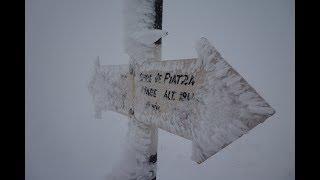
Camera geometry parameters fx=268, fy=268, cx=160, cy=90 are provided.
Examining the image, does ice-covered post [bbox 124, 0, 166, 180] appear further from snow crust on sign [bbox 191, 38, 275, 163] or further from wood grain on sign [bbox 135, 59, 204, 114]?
snow crust on sign [bbox 191, 38, 275, 163]

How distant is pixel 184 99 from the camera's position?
2.29 ft

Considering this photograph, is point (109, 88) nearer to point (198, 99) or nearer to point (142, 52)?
point (142, 52)

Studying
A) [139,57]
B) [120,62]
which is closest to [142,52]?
[139,57]

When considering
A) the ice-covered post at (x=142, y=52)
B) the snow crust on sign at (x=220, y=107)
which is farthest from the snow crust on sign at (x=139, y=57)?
the snow crust on sign at (x=220, y=107)

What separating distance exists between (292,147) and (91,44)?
820 mm

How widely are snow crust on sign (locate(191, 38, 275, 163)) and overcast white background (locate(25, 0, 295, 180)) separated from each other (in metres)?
0.02

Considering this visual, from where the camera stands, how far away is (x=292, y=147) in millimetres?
564

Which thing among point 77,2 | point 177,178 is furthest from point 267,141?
point 77,2

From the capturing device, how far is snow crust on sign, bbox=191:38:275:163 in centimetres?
56

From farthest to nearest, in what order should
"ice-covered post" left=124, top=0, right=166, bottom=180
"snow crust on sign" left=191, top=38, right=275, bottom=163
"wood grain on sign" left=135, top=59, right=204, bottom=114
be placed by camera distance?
"ice-covered post" left=124, top=0, right=166, bottom=180, "wood grain on sign" left=135, top=59, right=204, bottom=114, "snow crust on sign" left=191, top=38, right=275, bottom=163

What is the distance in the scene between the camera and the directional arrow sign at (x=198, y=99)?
574 mm

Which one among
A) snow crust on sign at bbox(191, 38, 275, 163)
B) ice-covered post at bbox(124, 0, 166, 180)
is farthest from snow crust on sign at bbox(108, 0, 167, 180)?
snow crust on sign at bbox(191, 38, 275, 163)
